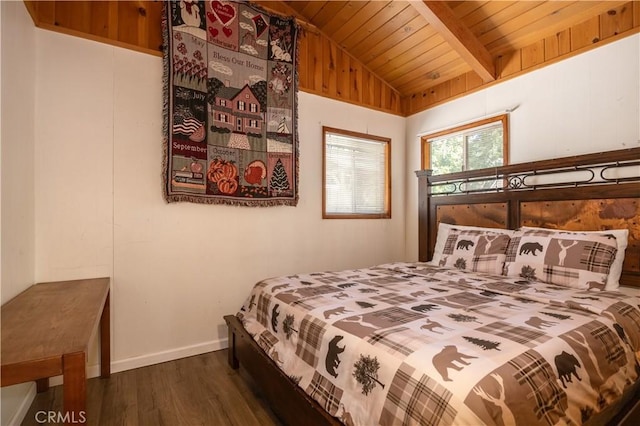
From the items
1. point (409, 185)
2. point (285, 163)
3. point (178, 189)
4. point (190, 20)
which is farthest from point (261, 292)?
point (409, 185)

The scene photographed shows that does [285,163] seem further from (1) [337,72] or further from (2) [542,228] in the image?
(2) [542,228]

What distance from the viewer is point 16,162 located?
5.61ft

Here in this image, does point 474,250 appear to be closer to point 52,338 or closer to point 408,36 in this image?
point 408,36

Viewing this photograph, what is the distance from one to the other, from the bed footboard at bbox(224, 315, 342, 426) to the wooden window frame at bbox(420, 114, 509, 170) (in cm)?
266

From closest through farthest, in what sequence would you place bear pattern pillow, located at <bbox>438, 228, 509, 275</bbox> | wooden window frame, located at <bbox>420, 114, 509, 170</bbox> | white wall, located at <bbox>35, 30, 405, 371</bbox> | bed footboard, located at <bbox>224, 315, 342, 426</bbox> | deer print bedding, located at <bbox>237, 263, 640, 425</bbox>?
deer print bedding, located at <bbox>237, 263, 640, 425</bbox> < bed footboard, located at <bbox>224, 315, 342, 426</bbox> < white wall, located at <bbox>35, 30, 405, 371</bbox> < bear pattern pillow, located at <bbox>438, 228, 509, 275</bbox> < wooden window frame, located at <bbox>420, 114, 509, 170</bbox>

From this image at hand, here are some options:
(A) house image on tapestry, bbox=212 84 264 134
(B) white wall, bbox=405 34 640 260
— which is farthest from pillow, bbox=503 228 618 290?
(A) house image on tapestry, bbox=212 84 264 134

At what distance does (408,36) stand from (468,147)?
1270 millimetres

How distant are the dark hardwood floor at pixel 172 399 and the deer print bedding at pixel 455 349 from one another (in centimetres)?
39

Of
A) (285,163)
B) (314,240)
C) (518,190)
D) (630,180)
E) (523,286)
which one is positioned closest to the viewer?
(523,286)

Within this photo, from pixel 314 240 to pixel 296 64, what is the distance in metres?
1.75

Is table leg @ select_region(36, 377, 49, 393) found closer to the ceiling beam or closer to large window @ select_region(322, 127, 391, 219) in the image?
large window @ select_region(322, 127, 391, 219)

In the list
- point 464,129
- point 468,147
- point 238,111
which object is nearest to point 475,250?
point 468,147

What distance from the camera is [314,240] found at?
324 centimetres

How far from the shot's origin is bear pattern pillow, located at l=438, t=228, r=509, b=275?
241 cm
